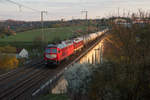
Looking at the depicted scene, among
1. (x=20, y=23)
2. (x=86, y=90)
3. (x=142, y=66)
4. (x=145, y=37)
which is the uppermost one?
(x=20, y=23)

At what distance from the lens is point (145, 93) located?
7383mm

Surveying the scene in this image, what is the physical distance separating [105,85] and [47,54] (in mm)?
13245

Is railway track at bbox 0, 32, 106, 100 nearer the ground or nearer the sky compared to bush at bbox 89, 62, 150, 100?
nearer the ground

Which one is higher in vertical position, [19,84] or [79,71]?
[79,71]

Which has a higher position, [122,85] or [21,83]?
[122,85]

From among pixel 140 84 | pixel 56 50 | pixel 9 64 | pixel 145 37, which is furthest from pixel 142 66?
pixel 9 64

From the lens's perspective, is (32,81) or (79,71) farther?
(32,81)

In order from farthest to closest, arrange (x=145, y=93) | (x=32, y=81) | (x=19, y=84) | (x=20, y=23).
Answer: (x=20, y=23), (x=32, y=81), (x=19, y=84), (x=145, y=93)

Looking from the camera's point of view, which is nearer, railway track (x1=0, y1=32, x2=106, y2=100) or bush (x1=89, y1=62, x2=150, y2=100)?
bush (x1=89, y1=62, x2=150, y2=100)

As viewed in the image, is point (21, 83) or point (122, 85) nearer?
point (122, 85)

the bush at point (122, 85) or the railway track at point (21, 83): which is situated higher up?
the bush at point (122, 85)

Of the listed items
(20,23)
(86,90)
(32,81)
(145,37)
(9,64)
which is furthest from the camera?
(20,23)

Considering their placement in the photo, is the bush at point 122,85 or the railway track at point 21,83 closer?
the bush at point 122,85

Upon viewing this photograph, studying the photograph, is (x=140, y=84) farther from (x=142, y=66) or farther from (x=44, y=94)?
(x=44, y=94)
